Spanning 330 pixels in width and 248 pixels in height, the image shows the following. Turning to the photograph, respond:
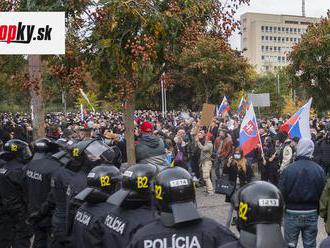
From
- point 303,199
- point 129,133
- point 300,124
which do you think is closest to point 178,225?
point 303,199

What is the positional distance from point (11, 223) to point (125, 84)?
2.55 metres

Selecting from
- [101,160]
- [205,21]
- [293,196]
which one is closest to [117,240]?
[101,160]

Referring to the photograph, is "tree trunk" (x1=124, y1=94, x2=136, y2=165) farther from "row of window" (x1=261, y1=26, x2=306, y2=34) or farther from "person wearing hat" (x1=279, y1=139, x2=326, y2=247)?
"row of window" (x1=261, y1=26, x2=306, y2=34)

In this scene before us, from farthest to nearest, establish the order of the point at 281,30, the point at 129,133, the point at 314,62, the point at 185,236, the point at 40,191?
the point at 281,30, the point at 314,62, the point at 129,133, the point at 40,191, the point at 185,236

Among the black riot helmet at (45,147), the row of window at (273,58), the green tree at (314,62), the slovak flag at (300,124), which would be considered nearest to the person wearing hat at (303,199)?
the black riot helmet at (45,147)

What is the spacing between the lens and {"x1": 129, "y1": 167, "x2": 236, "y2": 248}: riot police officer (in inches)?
112

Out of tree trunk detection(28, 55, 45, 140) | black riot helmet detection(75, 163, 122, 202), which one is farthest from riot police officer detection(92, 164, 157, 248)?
tree trunk detection(28, 55, 45, 140)

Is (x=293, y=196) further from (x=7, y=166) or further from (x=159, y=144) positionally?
(x=7, y=166)

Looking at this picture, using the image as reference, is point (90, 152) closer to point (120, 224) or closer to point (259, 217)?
point (120, 224)

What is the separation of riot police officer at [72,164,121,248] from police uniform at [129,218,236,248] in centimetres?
93

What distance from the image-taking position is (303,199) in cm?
593

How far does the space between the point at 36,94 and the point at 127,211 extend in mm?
5026

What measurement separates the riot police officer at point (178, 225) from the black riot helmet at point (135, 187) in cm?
60

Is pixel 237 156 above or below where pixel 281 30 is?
below
